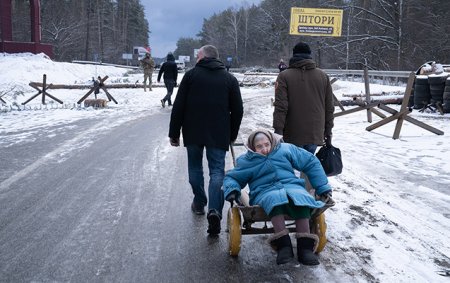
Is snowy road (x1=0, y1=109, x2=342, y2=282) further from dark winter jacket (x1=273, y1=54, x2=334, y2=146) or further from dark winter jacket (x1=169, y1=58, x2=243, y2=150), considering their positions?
dark winter jacket (x1=273, y1=54, x2=334, y2=146)

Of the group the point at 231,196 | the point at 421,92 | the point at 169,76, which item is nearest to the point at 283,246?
the point at 231,196

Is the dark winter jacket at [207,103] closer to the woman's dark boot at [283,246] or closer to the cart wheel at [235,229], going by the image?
the cart wheel at [235,229]

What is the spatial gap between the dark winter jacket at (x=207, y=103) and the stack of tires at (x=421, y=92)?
12325 millimetres

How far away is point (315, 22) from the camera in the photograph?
44.2 metres

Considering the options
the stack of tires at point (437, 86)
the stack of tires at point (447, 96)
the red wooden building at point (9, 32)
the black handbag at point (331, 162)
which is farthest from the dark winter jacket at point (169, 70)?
the red wooden building at point (9, 32)

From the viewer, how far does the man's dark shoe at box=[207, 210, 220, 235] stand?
16.0ft

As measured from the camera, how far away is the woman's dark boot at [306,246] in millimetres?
4098

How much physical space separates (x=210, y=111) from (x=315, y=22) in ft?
136

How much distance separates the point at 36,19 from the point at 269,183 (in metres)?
33.9

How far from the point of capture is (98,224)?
209 inches

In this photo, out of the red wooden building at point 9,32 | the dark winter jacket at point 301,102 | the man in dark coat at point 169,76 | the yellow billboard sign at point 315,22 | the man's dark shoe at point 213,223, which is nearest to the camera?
the man's dark shoe at point 213,223

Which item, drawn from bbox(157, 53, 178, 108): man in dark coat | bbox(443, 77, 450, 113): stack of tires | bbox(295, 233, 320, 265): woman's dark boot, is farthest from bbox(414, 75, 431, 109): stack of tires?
bbox(295, 233, 320, 265): woman's dark boot

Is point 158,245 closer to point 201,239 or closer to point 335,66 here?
point 201,239

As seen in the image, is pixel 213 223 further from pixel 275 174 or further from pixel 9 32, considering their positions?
pixel 9 32
